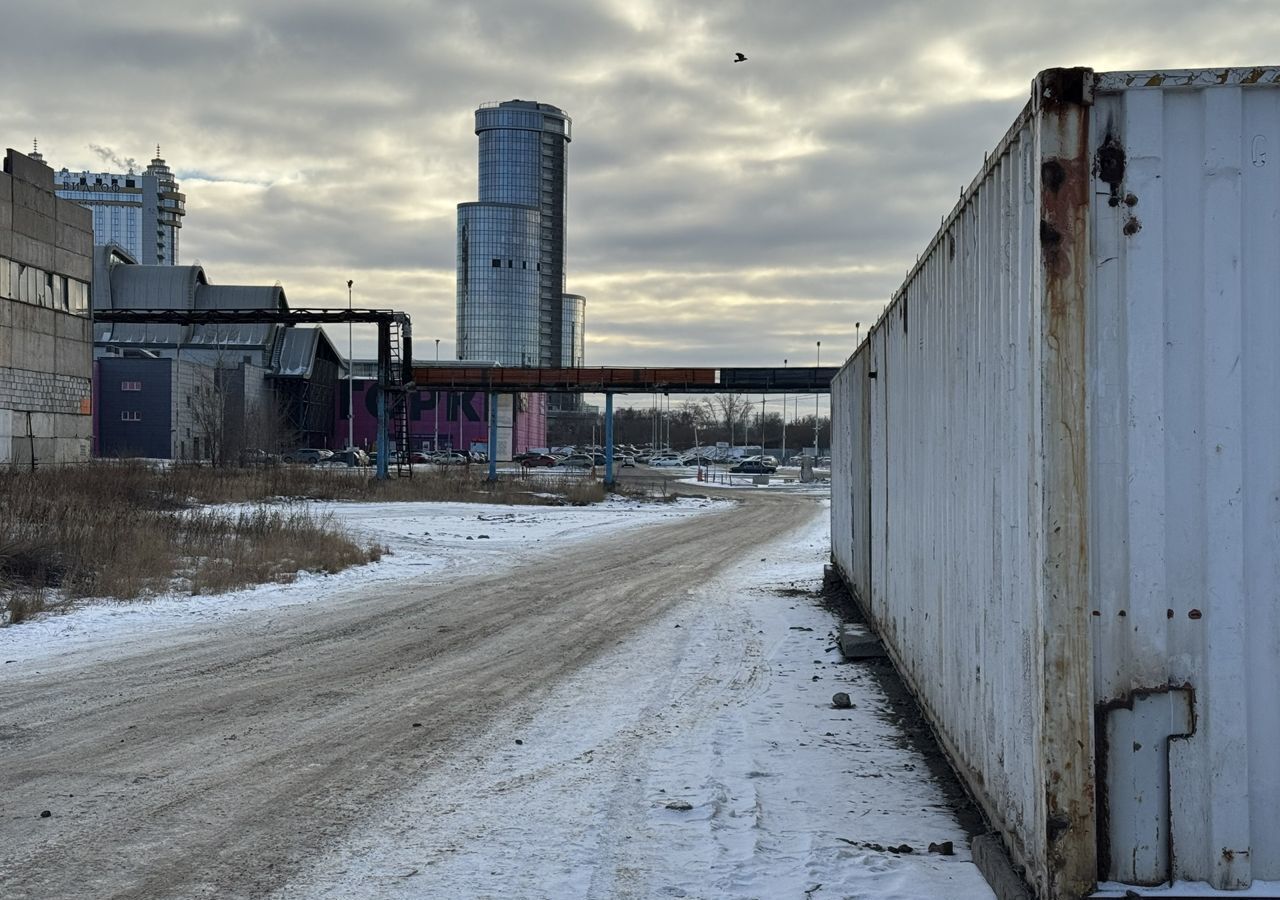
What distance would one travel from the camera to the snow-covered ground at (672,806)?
434cm

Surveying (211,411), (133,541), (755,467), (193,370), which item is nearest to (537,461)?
(755,467)

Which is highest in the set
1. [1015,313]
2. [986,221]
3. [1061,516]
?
[986,221]

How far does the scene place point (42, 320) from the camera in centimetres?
3166

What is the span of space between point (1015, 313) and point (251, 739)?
16.9ft

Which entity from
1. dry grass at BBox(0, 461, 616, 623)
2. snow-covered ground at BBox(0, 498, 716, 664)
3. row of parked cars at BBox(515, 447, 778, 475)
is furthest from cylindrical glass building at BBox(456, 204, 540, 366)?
dry grass at BBox(0, 461, 616, 623)

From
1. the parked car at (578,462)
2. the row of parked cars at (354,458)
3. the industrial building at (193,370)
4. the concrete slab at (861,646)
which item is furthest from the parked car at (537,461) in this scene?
the concrete slab at (861,646)

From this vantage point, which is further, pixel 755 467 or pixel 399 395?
pixel 755 467

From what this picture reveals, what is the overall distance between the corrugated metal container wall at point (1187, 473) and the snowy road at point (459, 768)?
1.05 m

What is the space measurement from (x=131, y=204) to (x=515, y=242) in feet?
218

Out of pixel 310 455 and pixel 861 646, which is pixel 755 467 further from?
pixel 861 646

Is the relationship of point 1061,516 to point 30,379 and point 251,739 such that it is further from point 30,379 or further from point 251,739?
point 30,379

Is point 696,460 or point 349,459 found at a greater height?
point 349,459

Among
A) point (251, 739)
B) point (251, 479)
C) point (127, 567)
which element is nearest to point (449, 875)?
point (251, 739)

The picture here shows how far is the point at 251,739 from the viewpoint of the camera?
21.2 ft
